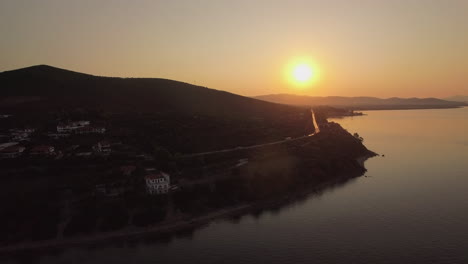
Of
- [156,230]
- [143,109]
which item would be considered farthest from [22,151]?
[143,109]

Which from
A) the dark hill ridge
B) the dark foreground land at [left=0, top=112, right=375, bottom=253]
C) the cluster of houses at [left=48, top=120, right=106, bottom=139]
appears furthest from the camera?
the dark hill ridge

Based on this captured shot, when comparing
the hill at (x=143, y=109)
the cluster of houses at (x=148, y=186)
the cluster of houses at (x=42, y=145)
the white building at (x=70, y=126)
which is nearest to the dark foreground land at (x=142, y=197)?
the cluster of houses at (x=148, y=186)

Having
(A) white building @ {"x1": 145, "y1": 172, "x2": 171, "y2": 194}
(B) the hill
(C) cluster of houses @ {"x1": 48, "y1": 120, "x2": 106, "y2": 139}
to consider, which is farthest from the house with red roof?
(A) white building @ {"x1": 145, "y1": 172, "x2": 171, "y2": 194}

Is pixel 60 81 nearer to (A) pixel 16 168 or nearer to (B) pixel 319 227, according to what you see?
(A) pixel 16 168

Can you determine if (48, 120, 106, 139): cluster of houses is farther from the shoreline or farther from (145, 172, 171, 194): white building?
the shoreline

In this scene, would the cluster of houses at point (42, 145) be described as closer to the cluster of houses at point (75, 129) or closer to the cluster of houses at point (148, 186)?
the cluster of houses at point (75, 129)
